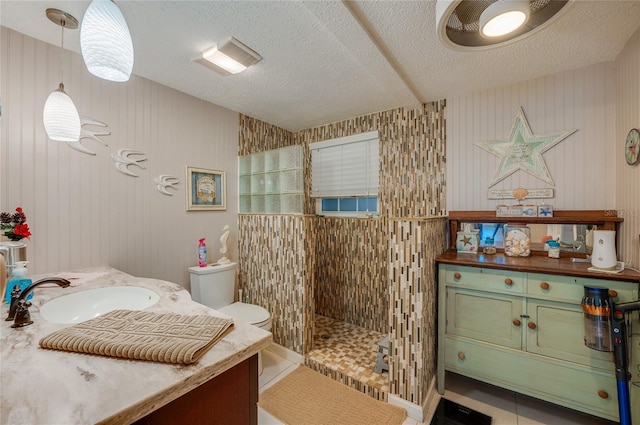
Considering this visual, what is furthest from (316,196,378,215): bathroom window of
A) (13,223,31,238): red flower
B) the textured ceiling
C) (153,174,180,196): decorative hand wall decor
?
(13,223,31,238): red flower

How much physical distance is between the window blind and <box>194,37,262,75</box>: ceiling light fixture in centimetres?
144

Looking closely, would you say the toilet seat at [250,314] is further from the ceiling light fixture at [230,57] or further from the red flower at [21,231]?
the ceiling light fixture at [230,57]

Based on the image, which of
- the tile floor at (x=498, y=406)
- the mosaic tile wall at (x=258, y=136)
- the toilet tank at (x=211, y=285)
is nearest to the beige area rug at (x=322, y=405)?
the tile floor at (x=498, y=406)

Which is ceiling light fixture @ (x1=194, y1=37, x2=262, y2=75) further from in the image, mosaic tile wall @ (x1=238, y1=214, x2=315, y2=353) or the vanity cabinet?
the vanity cabinet

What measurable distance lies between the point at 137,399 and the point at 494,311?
1966mm

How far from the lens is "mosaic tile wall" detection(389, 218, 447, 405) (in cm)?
167

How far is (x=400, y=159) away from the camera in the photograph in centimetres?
264

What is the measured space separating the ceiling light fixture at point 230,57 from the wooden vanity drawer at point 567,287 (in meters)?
2.32

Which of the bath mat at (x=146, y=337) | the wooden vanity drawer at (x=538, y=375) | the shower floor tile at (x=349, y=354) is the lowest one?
the shower floor tile at (x=349, y=354)

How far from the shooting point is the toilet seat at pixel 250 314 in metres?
2.05

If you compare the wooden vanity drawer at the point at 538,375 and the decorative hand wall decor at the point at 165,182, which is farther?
the decorative hand wall decor at the point at 165,182

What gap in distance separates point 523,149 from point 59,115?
3.12m

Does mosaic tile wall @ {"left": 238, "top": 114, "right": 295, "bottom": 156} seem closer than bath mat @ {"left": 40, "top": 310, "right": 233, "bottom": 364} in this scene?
No

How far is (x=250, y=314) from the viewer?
218cm
